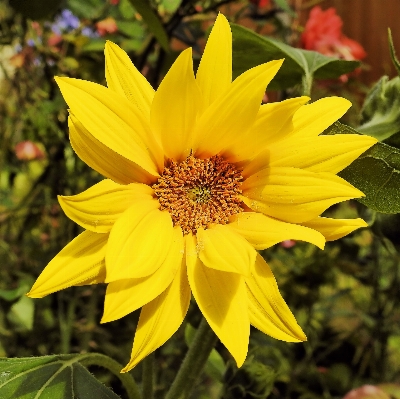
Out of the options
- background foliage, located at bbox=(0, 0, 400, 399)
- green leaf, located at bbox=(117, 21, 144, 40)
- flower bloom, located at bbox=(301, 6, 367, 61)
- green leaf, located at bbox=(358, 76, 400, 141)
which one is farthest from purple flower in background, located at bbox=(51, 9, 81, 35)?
green leaf, located at bbox=(358, 76, 400, 141)

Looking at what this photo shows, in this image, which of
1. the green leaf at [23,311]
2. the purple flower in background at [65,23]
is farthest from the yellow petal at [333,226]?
the purple flower in background at [65,23]

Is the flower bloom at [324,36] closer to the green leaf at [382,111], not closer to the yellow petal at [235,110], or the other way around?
the green leaf at [382,111]

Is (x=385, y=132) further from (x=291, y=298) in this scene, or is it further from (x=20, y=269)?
(x=20, y=269)

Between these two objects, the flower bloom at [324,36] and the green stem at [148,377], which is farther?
the flower bloom at [324,36]

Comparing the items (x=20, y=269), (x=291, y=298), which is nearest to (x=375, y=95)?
(x=291, y=298)

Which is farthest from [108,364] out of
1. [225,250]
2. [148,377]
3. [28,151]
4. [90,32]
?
[90,32]

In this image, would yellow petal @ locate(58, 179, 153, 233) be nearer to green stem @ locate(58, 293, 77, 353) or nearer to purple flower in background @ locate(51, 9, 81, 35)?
green stem @ locate(58, 293, 77, 353)

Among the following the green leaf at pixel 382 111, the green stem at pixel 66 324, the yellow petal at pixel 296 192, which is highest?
the green leaf at pixel 382 111
